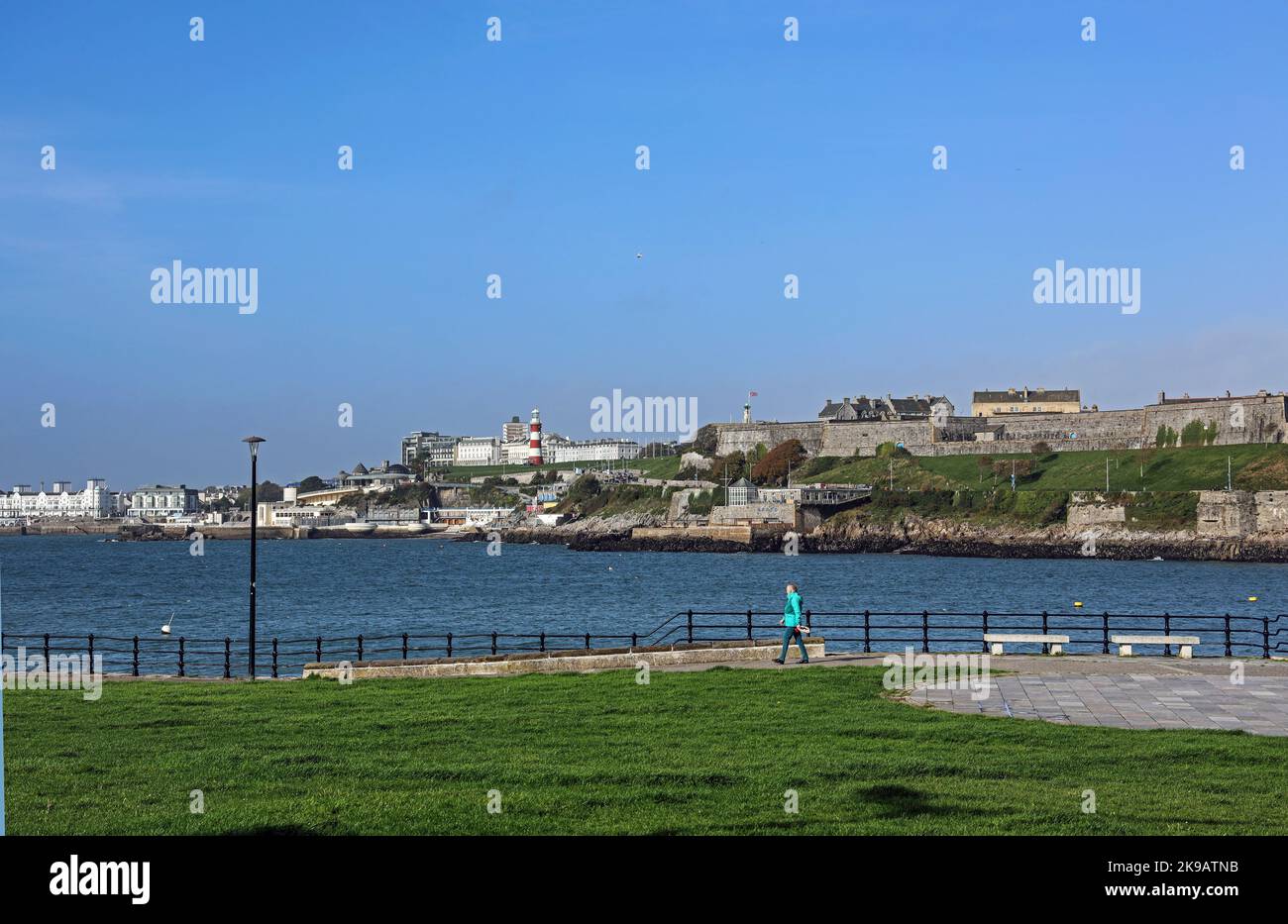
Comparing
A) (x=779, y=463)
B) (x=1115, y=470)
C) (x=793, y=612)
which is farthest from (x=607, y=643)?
(x=779, y=463)

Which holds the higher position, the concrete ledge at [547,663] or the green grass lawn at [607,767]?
the green grass lawn at [607,767]

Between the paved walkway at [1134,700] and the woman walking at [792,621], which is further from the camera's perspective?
the woman walking at [792,621]

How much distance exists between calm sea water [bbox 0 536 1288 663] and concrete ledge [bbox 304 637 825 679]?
18.0m

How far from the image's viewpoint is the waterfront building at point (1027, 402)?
18000 centimetres

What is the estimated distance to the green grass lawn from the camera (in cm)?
1000

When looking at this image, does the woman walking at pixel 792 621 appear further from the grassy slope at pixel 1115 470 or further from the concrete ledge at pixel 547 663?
the grassy slope at pixel 1115 470

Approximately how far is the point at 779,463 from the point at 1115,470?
45.9 meters

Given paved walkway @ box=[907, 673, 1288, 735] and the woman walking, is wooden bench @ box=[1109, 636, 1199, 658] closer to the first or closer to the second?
paved walkway @ box=[907, 673, 1288, 735]

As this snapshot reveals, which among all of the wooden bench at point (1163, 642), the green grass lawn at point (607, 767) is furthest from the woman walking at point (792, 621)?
the wooden bench at point (1163, 642)

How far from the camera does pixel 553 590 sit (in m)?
76.7

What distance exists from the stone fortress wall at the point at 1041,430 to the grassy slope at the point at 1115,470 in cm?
373

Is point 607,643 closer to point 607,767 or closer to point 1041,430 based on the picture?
point 607,767
